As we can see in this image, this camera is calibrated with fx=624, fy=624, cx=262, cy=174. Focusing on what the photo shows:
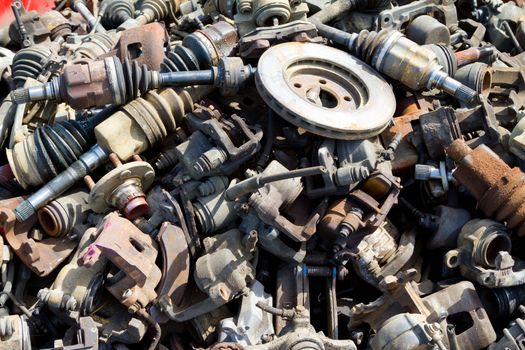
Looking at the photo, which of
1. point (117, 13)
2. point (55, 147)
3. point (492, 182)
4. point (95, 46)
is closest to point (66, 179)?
point (55, 147)

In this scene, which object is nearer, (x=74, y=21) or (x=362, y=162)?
(x=362, y=162)

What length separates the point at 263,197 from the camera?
11.3 feet

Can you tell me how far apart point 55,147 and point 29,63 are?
44.4 inches

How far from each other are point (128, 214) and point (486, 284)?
2110 millimetres

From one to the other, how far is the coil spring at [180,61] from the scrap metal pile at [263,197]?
0.6 inches

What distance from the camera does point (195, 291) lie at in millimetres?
3635

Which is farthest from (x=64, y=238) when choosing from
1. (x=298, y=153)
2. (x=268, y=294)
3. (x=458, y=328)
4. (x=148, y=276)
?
(x=458, y=328)

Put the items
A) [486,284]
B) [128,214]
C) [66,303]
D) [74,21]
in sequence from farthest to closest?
[74,21] → [128,214] → [486,284] → [66,303]

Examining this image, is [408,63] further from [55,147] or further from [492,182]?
[55,147]

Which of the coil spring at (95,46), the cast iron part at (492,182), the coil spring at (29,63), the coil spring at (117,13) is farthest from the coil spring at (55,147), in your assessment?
the cast iron part at (492,182)

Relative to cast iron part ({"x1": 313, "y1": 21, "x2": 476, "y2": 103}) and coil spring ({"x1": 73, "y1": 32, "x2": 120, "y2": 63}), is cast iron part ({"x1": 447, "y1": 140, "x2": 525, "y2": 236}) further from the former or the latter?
coil spring ({"x1": 73, "y1": 32, "x2": 120, "y2": 63})

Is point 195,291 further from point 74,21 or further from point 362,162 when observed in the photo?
point 74,21

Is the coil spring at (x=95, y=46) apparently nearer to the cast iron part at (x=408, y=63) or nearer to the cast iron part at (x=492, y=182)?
the cast iron part at (x=408, y=63)

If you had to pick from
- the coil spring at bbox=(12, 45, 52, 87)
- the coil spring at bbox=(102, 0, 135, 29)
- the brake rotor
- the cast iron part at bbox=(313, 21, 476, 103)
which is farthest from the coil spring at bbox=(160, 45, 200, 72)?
the coil spring at bbox=(102, 0, 135, 29)
